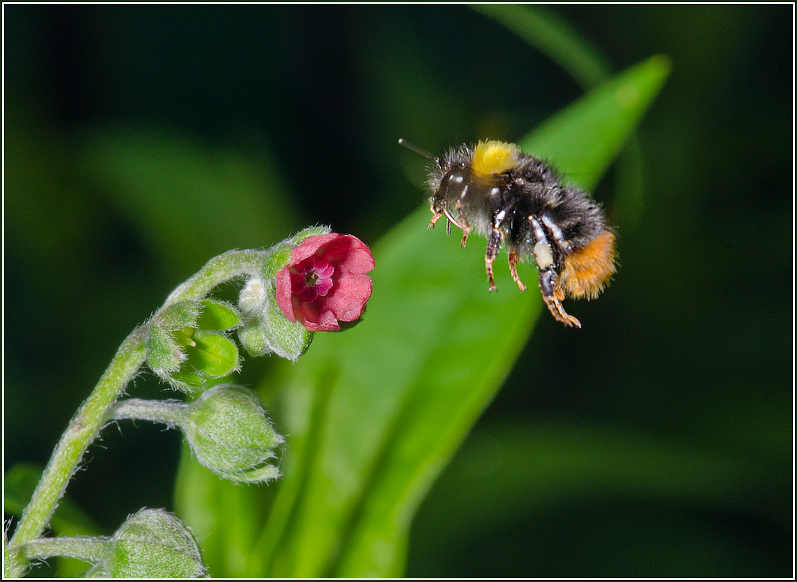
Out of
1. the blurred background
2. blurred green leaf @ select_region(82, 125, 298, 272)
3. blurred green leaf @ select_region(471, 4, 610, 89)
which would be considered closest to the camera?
blurred green leaf @ select_region(471, 4, 610, 89)

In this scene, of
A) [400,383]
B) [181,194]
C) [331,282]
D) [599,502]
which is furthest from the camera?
[599,502]

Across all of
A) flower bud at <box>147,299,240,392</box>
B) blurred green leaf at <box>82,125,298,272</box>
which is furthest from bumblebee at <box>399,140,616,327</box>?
blurred green leaf at <box>82,125,298,272</box>

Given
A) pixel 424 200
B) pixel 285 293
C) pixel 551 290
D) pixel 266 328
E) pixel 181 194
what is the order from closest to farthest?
pixel 285 293, pixel 266 328, pixel 551 290, pixel 181 194, pixel 424 200

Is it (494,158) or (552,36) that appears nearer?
(494,158)

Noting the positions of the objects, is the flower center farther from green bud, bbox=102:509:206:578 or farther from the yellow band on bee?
green bud, bbox=102:509:206:578

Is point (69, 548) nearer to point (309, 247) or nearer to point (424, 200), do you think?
point (309, 247)

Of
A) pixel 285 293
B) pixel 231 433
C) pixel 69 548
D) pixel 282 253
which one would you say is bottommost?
pixel 69 548

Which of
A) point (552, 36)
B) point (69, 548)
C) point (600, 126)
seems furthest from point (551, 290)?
point (552, 36)
